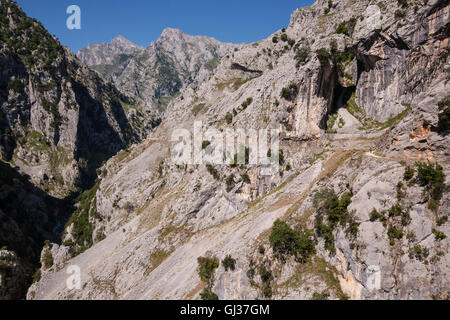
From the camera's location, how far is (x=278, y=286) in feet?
112

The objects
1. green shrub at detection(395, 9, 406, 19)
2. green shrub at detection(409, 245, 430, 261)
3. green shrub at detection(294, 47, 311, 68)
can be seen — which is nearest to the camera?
green shrub at detection(409, 245, 430, 261)

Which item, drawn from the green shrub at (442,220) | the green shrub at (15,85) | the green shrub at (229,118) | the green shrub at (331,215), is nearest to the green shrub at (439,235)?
the green shrub at (442,220)

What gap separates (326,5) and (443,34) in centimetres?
5312

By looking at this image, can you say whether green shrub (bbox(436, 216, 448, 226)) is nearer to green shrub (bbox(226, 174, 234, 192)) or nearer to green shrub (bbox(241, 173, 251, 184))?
green shrub (bbox(241, 173, 251, 184))

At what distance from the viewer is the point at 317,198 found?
124ft

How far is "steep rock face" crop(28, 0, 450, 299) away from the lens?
2792 cm

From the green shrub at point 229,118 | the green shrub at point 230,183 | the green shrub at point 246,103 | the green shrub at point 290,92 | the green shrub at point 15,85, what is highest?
the green shrub at point 15,85

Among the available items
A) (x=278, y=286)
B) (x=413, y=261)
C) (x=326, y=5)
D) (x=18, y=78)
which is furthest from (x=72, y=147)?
(x=413, y=261)

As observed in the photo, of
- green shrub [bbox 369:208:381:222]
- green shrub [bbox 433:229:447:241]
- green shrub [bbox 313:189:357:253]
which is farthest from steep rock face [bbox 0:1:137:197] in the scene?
green shrub [bbox 433:229:447:241]

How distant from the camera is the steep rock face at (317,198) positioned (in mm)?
27922

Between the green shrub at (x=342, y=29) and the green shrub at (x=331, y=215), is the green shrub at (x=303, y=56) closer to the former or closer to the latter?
the green shrub at (x=342, y=29)

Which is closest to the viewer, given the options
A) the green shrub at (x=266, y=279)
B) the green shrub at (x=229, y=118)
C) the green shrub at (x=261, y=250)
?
the green shrub at (x=266, y=279)

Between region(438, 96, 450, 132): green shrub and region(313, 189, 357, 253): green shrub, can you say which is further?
region(313, 189, 357, 253): green shrub

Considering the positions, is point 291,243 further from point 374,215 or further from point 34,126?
point 34,126
